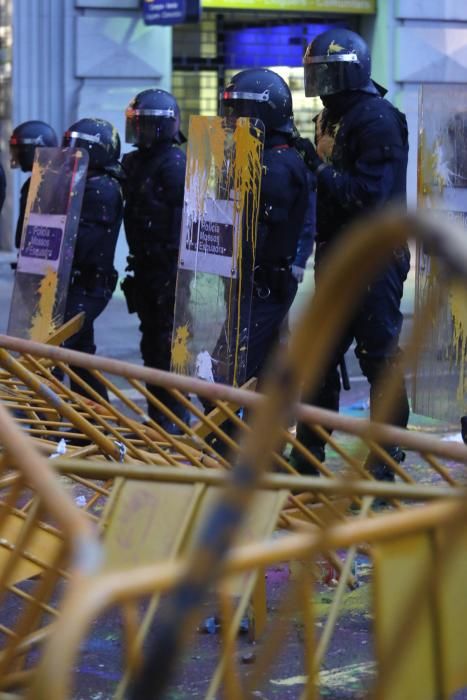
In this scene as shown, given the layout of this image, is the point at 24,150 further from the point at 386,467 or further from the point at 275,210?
the point at 386,467

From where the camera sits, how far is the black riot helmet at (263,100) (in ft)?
20.7

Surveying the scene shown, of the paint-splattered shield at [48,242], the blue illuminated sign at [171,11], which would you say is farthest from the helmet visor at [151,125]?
the blue illuminated sign at [171,11]

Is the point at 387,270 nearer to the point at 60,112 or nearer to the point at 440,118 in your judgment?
the point at 440,118

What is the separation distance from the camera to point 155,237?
24.1 feet

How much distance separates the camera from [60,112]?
1516 centimetres

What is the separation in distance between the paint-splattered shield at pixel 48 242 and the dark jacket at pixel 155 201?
47cm

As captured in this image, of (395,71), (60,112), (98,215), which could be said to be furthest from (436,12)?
(98,215)

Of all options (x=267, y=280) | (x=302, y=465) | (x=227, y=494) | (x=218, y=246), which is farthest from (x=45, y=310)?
(x=227, y=494)

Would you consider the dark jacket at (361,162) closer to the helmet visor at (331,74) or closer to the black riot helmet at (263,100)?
the helmet visor at (331,74)

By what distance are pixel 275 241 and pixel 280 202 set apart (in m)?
0.23

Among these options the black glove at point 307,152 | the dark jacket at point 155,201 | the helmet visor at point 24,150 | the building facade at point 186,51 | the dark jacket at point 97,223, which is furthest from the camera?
the building facade at point 186,51

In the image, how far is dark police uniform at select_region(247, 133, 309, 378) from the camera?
6109 millimetres

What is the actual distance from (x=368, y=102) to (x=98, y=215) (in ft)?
6.23

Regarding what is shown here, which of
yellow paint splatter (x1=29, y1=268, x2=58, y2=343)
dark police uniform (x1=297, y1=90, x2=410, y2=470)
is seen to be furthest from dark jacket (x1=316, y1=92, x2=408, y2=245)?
yellow paint splatter (x1=29, y1=268, x2=58, y2=343)
